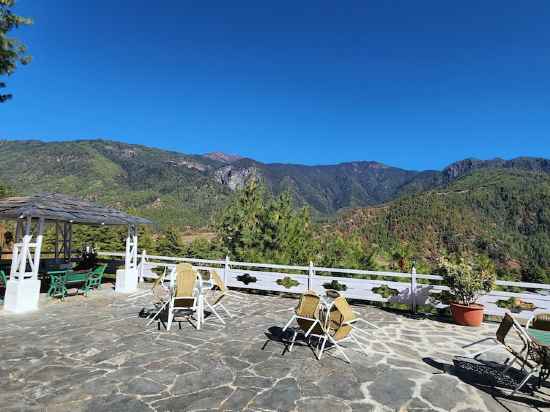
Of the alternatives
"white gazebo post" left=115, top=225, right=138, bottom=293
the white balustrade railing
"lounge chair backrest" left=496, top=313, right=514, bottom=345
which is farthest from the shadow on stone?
"white gazebo post" left=115, top=225, right=138, bottom=293

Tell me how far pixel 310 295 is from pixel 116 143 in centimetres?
13474

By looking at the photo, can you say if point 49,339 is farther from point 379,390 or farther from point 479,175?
point 479,175

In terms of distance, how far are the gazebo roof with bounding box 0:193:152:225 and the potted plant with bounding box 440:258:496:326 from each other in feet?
27.9

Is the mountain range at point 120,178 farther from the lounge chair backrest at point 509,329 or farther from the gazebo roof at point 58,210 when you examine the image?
the lounge chair backrest at point 509,329

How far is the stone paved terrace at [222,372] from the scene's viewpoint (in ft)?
11.5

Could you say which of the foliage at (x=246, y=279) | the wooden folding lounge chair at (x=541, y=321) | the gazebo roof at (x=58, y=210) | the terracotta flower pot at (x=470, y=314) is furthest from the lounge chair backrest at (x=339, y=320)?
the gazebo roof at (x=58, y=210)

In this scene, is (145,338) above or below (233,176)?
below

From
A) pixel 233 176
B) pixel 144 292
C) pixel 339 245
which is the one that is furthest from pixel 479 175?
pixel 233 176

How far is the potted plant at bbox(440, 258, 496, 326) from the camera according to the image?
23.1 feet

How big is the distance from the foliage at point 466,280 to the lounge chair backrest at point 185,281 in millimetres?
5340

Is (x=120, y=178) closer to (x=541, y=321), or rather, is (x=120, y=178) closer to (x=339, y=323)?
(x=339, y=323)

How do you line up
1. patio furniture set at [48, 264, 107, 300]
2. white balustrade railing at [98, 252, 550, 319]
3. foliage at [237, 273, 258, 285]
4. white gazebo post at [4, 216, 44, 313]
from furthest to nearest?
foliage at [237, 273, 258, 285] → patio furniture set at [48, 264, 107, 300] → white balustrade railing at [98, 252, 550, 319] → white gazebo post at [4, 216, 44, 313]

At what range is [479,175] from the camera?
2926 inches

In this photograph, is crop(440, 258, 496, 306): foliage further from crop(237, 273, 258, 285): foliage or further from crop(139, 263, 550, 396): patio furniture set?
crop(237, 273, 258, 285): foliage
